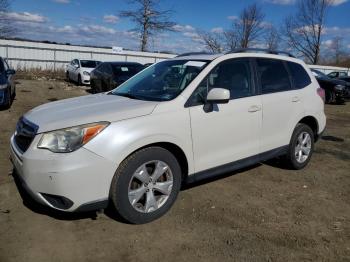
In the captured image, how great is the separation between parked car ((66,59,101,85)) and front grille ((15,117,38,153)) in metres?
17.3

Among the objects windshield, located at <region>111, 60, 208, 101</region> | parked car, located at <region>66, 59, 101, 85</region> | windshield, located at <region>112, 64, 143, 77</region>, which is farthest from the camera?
parked car, located at <region>66, 59, 101, 85</region>

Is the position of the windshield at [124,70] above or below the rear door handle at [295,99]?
above

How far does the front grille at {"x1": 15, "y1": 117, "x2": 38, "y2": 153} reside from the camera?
12.5ft

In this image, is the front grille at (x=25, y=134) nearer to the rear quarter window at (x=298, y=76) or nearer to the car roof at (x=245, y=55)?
the car roof at (x=245, y=55)

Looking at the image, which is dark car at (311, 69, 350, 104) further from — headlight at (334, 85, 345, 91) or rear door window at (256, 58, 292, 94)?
rear door window at (256, 58, 292, 94)

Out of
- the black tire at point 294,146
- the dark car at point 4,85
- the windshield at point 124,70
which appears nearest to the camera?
the black tire at point 294,146

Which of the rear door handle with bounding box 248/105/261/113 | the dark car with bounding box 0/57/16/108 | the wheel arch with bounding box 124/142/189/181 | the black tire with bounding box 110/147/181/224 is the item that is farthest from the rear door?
the dark car with bounding box 0/57/16/108

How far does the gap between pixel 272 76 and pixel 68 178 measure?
3.19 m

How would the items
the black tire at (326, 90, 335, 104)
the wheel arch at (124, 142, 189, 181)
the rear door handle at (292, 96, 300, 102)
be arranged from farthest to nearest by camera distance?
the black tire at (326, 90, 335, 104)
the rear door handle at (292, 96, 300, 102)
the wheel arch at (124, 142, 189, 181)

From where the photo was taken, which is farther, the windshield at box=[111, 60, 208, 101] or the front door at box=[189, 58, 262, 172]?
the windshield at box=[111, 60, 208, 101]

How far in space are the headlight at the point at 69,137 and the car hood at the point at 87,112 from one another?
56mm

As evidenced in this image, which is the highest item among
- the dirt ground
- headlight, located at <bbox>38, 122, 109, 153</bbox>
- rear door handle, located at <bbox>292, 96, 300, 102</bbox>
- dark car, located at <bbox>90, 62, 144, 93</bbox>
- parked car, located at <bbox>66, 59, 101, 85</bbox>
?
parked car, located at <bbox>66, 59, 101, 85</bbox>

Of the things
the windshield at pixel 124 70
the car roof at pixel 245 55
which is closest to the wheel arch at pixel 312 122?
the car roof at pixel 245 55

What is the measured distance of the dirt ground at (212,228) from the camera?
3510mm
